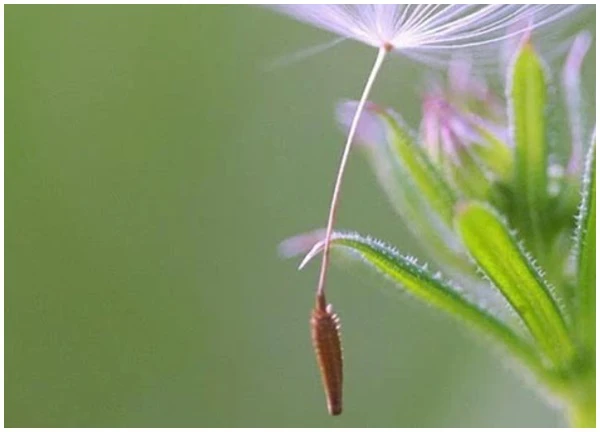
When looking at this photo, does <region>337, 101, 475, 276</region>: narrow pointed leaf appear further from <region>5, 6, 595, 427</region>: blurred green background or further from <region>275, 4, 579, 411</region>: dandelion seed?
<region>5, 6, 595, 427</region>: blurred green background

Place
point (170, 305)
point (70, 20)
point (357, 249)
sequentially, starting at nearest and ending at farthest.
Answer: point (357, 249) < point (70, 20) < point (170, 305)

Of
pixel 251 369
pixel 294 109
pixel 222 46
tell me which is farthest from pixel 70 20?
pixel 251 369

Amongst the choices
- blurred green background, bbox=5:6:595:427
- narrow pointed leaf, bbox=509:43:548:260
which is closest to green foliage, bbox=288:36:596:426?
narrow pointed leaf, bbox=509:43:548:260

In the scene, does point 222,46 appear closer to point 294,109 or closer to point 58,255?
point 294,109

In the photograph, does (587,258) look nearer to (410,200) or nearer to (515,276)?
(515,276)

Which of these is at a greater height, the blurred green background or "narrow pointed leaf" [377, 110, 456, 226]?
the blurred green background

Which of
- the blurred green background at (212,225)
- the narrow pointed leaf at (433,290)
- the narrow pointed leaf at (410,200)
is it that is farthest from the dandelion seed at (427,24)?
the blurred green background at (212,225)
